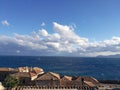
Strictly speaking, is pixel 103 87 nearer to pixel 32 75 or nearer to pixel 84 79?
pixel 84 79

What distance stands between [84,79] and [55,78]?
9.65 meters

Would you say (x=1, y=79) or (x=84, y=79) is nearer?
(x=84, y=79)

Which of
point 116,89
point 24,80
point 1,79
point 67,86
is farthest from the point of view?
point 1,79

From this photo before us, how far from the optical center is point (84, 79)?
95188mm

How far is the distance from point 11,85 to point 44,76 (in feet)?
46.3

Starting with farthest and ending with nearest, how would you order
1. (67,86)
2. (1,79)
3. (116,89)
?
(1,79) < (67,86) < (116,89)

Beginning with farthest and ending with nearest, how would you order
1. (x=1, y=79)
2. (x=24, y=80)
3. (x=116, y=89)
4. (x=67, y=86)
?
(x=1, y=79), (x=24, y=80), (x=67, y=86), (x=116, y=89)

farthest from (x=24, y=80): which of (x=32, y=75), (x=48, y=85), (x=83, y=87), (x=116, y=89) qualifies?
(x=116, y=89)

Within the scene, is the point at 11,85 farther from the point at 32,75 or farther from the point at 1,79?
the point at 1,79

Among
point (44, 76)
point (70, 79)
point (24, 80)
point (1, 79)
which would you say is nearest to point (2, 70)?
point (1, 79)

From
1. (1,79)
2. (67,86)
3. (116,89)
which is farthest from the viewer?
(1,79)

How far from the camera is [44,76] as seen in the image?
95.8 meters

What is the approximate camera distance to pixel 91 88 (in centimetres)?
8569

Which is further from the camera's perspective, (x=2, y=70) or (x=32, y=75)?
(x=2, y=70)
